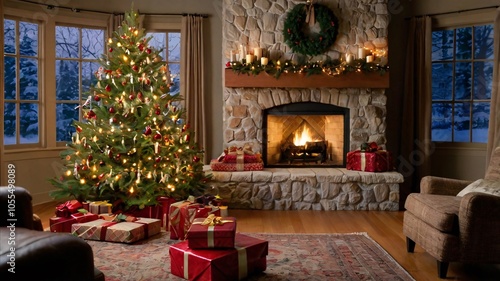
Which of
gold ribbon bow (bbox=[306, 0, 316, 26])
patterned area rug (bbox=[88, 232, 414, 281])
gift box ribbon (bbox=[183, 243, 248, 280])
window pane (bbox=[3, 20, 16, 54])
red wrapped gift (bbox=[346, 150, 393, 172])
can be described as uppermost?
gold ribbon bow (bbox=[306, 0, 316, 26])

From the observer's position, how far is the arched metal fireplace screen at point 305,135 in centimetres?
599

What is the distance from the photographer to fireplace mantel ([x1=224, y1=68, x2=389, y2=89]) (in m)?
5.77

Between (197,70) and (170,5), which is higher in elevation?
(170,5)

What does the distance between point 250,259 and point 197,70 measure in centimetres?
371

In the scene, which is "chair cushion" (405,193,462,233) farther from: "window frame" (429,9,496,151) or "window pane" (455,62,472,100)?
"window pane" (455,62,472,100)

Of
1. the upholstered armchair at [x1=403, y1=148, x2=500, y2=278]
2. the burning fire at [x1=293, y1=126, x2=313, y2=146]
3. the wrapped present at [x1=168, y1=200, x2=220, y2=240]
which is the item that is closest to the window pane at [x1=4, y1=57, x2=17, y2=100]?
the wrapped present at [x1=168, y1=200, x2=220, y2=240]

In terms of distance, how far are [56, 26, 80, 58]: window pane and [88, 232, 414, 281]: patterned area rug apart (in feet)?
10.1

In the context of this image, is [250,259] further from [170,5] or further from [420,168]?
[170,5]

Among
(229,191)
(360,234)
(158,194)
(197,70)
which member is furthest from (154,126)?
(360,234)

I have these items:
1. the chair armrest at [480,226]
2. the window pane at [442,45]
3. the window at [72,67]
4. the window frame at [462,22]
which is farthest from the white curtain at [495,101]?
the window at [72,67]

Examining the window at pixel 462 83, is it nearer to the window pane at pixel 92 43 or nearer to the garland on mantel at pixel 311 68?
the garland on mantel at pixel 311 68

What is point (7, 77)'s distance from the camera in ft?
18.3

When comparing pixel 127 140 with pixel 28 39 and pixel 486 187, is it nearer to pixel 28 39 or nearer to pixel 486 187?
pixel 28 39

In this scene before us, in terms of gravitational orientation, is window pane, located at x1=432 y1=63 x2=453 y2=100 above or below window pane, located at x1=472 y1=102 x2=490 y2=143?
above
